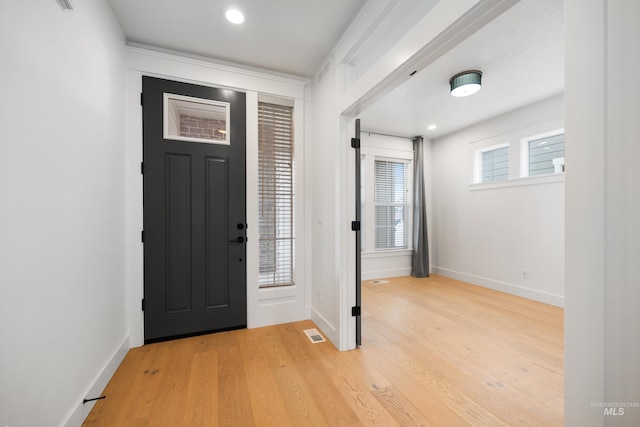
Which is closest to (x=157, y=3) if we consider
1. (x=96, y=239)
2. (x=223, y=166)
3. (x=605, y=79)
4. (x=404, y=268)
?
(x=223, y=166)

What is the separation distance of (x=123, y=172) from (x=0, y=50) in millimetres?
1462

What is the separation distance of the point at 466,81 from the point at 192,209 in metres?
3.22

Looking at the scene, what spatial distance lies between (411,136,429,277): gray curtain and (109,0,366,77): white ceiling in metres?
3.15

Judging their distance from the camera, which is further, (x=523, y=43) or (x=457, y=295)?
(x=457, y=295)

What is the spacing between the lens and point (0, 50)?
981 mm

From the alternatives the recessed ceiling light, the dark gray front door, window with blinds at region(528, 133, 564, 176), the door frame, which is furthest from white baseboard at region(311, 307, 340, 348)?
window with blinds at region(528, 133, 564, 176)

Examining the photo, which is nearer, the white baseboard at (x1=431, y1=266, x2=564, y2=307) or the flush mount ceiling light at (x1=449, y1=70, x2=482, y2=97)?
the flush mount ceiling light at (x1=449, y1=70, x2=482, y2=97)

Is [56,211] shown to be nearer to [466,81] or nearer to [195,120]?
[195,120]

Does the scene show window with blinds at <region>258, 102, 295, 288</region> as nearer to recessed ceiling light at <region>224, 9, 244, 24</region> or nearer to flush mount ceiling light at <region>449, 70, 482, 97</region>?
recessed ceiling light at <region>224, 9, 244, 24</region>

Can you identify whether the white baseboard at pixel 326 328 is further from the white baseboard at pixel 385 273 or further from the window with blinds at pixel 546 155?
the window with blinds at pixel 546 155

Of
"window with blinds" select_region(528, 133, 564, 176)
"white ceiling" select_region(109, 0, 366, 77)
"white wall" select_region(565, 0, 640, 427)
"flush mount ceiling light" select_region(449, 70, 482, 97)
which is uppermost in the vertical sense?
"white ceiling" select_region(109, 0, 366, 77)

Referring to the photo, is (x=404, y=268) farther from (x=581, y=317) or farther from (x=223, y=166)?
(x=581, y=317)

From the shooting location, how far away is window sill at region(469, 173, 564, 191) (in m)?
3.42

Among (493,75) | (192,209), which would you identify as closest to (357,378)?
(192,209)
